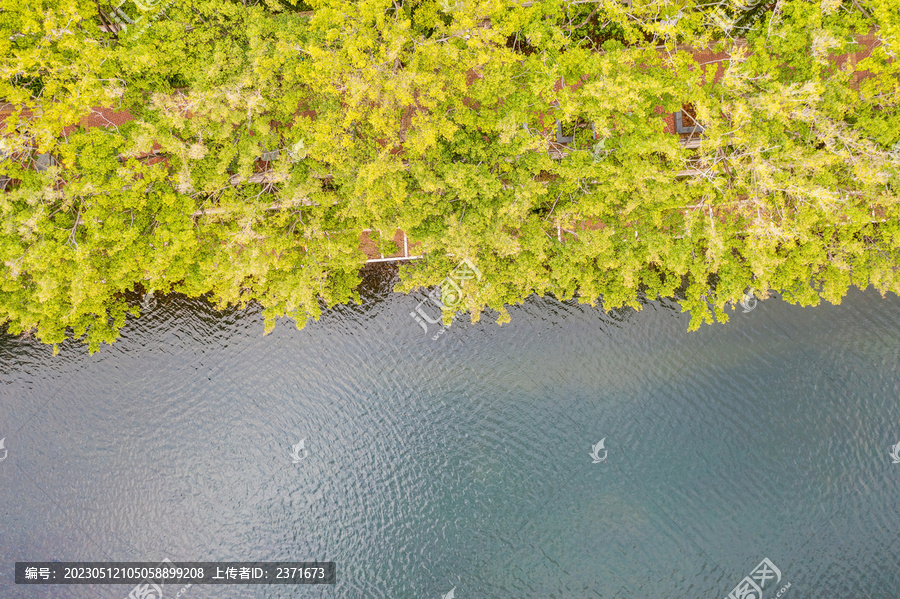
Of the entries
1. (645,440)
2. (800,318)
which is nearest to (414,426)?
(645,440)

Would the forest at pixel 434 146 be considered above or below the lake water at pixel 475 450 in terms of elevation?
Result: above

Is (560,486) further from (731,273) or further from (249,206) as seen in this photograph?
(249,206)

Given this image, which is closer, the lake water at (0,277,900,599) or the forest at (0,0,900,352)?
the forest at (0,0,900,352)

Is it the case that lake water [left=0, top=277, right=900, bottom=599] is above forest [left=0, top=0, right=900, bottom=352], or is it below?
below

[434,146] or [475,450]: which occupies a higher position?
[434,146]

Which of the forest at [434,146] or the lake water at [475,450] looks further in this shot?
the lake water at [475,450]

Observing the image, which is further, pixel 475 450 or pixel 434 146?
pixel 475 450
